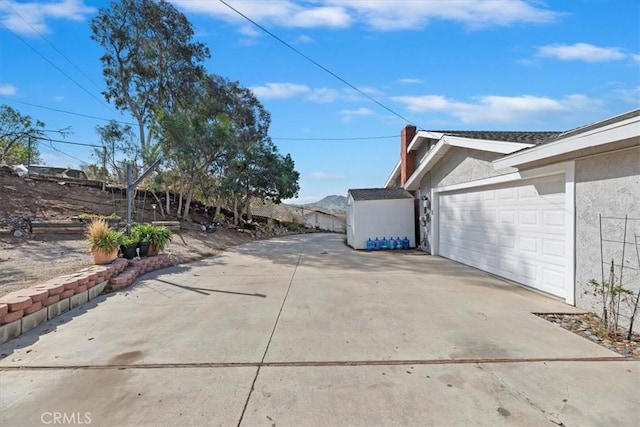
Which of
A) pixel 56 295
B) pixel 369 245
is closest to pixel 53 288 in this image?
pixel 56 295

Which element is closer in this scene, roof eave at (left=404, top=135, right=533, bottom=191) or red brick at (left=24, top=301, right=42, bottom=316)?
red brick at (left=24, top=301, right=42, bottom=316)

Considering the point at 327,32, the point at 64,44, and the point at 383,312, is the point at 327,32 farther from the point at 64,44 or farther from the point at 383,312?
the point at 64,44

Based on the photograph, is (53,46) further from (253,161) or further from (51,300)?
(51,300)

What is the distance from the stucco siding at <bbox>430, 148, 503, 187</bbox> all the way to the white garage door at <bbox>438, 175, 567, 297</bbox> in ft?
1.25

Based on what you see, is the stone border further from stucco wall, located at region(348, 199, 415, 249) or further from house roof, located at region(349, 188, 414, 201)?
house roof, located at region(349, 188, 414, 201)

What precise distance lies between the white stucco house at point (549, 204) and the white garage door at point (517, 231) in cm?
2

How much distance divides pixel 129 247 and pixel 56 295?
3.26m

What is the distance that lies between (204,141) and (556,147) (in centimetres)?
1297

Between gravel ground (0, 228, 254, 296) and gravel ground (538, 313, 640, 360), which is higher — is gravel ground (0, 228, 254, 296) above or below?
above

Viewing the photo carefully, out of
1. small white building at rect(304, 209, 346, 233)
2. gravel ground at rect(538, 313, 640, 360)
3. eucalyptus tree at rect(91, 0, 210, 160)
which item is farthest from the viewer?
small white building at rect(304, 209, 346, 233)

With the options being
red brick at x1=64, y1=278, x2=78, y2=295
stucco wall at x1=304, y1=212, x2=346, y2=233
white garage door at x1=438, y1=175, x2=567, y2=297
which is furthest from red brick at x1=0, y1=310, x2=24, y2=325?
stucco wall at x1=304, y1=212, x2=346, y2=233

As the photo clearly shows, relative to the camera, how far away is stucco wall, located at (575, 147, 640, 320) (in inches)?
166

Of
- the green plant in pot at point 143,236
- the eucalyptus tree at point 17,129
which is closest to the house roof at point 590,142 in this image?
the green plant in pot at point 143,236

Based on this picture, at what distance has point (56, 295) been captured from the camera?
4.69 metres
